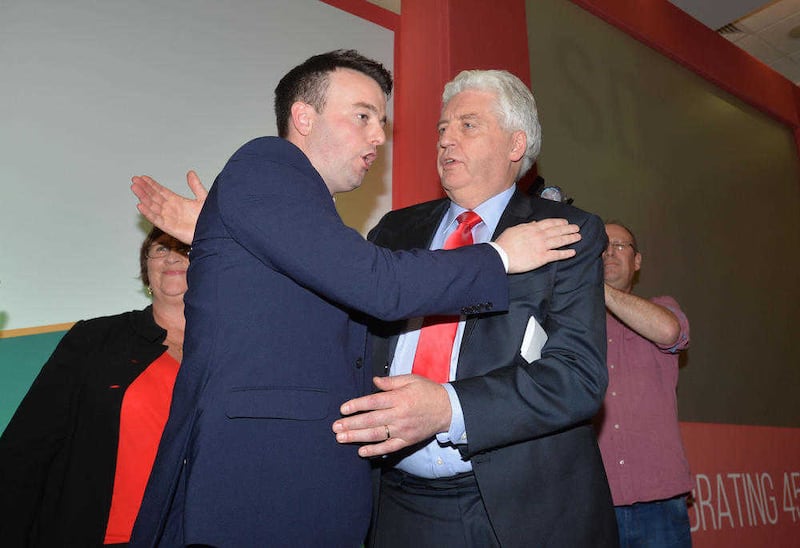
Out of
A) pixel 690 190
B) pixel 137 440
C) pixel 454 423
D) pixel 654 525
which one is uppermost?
pixel 690 190

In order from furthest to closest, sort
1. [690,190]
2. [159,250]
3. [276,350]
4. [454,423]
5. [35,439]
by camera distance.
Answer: [690,190], [159,250], [35,439], [454,423], [276,350]

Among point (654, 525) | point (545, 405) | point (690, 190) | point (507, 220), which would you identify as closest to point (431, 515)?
point (545, 405)

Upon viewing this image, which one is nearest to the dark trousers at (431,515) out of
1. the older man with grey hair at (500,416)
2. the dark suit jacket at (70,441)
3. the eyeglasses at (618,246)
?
the older man with grey hair at (500,416)

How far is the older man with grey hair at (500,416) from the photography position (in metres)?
1.43

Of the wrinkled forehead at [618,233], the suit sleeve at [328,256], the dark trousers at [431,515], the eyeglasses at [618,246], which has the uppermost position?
the wrinkled forehead at [618,233]

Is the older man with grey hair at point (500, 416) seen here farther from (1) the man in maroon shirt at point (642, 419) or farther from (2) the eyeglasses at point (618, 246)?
(2) the eyeglasses at point (618, 246)

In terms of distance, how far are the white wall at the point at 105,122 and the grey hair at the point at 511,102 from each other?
1.24 meters

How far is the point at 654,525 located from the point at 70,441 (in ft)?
7.24

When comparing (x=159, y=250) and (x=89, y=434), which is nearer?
(x=89, y=434)

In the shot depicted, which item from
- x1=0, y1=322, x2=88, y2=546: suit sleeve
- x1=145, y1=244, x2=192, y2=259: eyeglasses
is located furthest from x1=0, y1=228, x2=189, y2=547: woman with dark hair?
x1=145, y1=244, x2=192, y2=259: eyeglasses

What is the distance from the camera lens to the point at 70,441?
7.38 ft

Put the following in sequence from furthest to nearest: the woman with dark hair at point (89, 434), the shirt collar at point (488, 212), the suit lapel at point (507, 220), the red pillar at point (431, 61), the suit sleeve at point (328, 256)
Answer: the red pillar at point (431, 61)
the woman with dark hair at point (89, 434)
the shirt collar at point (488, 212)
the suit lapel at point (507, 220)
the suit sleeve at point (328, 256)

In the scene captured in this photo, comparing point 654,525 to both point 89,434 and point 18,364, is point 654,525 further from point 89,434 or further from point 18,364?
point 18,364

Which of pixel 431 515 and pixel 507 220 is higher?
pixel 507 220
